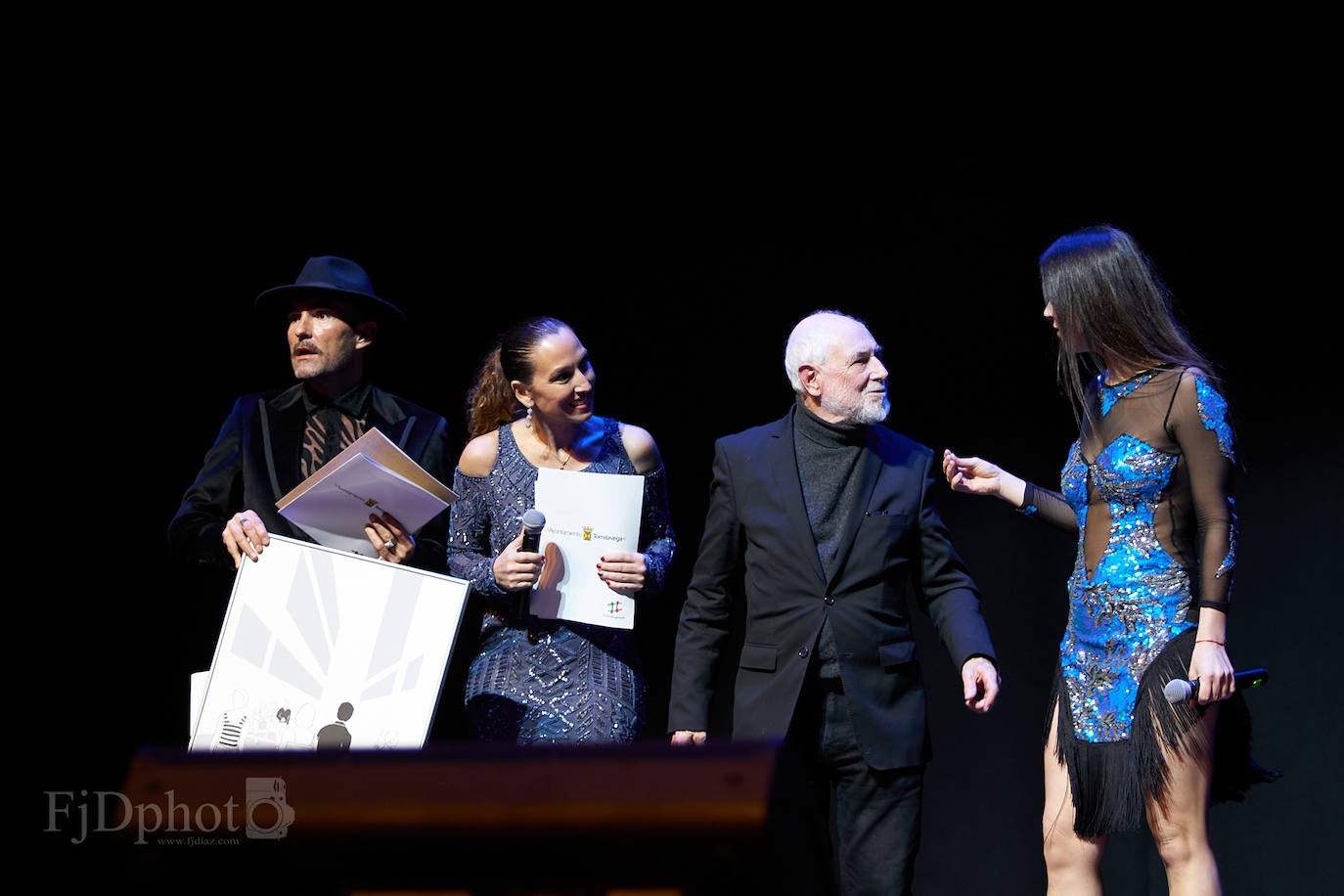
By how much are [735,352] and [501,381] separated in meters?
0.97

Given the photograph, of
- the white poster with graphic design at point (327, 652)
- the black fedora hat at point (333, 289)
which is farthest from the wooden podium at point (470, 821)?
the black fedora hat at point (333, 289)

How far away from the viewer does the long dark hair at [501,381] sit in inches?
117

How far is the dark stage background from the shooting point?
365cm

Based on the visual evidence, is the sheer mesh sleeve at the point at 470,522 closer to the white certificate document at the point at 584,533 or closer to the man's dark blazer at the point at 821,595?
the white certificate document at the point at 584,533

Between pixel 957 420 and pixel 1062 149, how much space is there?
874mm

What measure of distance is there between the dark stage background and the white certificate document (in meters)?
1.23

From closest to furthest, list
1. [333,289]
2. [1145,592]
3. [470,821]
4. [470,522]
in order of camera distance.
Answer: [470,821]
[1145,592]
[470,522]
[333,289]

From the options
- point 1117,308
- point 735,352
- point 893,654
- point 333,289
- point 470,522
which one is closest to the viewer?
point 1117,308

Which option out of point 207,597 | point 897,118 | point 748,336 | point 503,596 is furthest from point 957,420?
point 207,597

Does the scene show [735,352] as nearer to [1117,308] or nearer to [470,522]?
[470,522]

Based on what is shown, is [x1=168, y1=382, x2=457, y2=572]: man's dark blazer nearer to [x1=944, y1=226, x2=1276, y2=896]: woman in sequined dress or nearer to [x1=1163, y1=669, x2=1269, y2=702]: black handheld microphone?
[x1=944, y1=226, x2=1276, y2=896]: woman in sequined dress

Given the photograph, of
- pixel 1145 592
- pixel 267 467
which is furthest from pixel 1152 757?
pixel 267 467

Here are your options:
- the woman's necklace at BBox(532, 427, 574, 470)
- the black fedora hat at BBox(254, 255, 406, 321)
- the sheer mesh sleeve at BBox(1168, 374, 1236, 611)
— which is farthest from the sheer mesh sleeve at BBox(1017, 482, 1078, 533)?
the black fedora hat at BBox(254, 255, 406, 321)

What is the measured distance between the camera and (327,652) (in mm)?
2502
